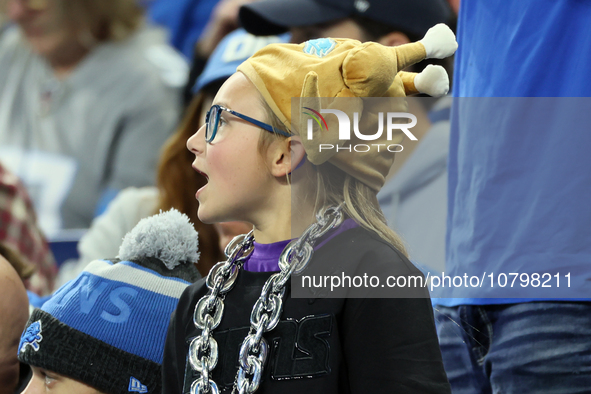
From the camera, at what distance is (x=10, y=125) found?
4.07m

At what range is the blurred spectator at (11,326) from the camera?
1.55 metres

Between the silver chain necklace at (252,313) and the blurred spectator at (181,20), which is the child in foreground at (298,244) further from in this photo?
the blurred spectator at (181,20)

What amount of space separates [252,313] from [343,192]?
25 centimetres

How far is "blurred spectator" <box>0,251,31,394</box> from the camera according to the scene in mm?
1553

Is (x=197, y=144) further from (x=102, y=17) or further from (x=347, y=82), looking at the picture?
(x=102, y=17)

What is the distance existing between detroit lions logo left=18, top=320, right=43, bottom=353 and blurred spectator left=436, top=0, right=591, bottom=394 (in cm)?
76

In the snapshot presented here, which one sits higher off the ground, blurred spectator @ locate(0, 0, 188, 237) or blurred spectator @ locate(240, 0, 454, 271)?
blurred spectator @ locate(0, 0, 188, 237)

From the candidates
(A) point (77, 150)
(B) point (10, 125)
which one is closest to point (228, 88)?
(A) point (77, 150)

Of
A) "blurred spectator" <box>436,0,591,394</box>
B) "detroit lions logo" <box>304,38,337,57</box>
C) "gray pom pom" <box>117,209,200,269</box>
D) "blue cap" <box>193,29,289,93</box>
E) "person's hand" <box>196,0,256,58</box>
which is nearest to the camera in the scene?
"detroit lions logo" <box>304,38,337,57</box>

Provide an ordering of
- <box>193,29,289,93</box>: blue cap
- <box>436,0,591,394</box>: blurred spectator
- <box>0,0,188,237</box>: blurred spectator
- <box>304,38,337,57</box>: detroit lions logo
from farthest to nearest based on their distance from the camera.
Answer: <box>0,0,188,237</box>: blurred spectator → <box>193,29,289,93</box>: blue cap → <box>436,0,591,394</box>: blurred spectator → <box>304,38,337,57</box>: detroit lions logo

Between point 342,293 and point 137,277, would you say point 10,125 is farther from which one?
point 342,293

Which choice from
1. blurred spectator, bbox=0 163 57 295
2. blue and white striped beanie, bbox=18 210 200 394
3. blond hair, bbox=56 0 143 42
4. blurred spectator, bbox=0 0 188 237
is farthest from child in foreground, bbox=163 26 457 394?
blond hair, bbox=56 0 143 42

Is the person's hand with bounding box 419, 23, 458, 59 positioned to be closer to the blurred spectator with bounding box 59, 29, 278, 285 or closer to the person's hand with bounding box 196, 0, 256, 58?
the blurred spectator with bounding box 59, 29, 278, 285

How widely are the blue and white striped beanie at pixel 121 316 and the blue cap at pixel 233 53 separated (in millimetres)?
1009
